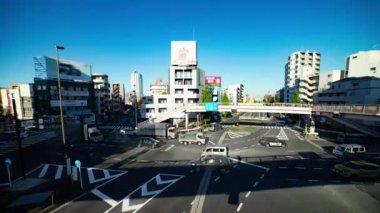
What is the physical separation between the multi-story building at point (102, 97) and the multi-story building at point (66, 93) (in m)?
7.03

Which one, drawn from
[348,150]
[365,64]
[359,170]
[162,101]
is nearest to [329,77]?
[365,64]

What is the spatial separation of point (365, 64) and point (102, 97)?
316 ft

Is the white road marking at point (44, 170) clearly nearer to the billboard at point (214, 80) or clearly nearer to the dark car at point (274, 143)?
the dark car at point (274, 143)

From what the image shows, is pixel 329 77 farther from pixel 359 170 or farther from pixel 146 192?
pixel 146 192

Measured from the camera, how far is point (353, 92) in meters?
46.9

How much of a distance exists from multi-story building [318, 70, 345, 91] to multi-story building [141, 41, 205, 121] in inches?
1794

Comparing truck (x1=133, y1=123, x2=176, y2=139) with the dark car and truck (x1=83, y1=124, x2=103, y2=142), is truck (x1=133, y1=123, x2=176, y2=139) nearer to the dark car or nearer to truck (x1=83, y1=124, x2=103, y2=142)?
truck (x1=83, y1=124, x2=103, y2=142)

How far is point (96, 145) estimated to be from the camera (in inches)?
1169

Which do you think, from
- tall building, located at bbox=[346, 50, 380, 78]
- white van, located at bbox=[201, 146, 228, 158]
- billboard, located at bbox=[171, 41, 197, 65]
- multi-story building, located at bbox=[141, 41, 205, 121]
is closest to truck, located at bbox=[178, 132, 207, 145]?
white van, located at bbox=[201, 146, 228, 158]

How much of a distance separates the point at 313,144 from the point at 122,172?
30609 mm

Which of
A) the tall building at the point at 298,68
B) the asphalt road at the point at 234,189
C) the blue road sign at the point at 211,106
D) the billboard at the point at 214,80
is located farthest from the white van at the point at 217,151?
the tall building at the point at 298,68

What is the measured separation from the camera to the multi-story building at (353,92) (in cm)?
4066

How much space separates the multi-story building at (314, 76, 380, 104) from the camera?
1601 inches

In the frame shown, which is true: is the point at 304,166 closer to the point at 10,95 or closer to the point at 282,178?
the point at 282,178
